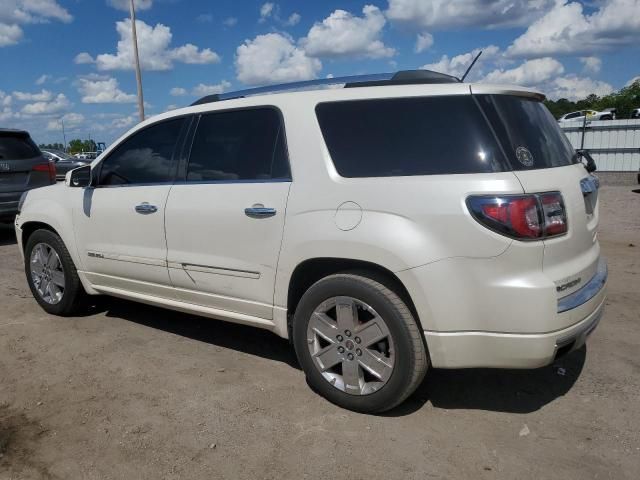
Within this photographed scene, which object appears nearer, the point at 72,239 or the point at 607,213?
the point at 72,239

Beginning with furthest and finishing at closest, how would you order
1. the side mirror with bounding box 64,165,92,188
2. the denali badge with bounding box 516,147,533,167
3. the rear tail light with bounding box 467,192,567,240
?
the side mirror with bounding box 64,165,92,188 → the denali badge with bounding box 516,147,533,167 → the rear tail light with bounding box 467,192,567,240

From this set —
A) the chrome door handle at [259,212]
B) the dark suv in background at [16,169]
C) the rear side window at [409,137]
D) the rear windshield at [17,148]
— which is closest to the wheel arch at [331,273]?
the chrome door handle at [259,212]

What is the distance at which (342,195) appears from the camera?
3.08m

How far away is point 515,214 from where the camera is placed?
8.78ft

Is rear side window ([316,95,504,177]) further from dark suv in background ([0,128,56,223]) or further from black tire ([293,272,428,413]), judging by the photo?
dark suv in background ([0,128,56,223])

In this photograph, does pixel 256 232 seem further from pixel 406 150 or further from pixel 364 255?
pixel 406 150

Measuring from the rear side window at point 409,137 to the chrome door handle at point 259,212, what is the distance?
1.66ft

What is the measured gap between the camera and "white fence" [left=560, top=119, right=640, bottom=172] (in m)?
17.5

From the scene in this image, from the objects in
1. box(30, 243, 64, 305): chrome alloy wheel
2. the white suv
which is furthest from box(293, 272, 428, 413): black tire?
box(30, 243, 64, 305): chrome alloy wheel

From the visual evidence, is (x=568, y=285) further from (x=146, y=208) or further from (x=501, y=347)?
(x=146, y=208)

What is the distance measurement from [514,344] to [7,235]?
9674mm

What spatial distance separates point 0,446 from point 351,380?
1901 millimetres

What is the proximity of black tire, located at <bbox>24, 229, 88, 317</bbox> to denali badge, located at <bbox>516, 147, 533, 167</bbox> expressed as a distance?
3729mm

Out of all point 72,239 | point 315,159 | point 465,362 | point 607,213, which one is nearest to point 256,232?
point 315,159
